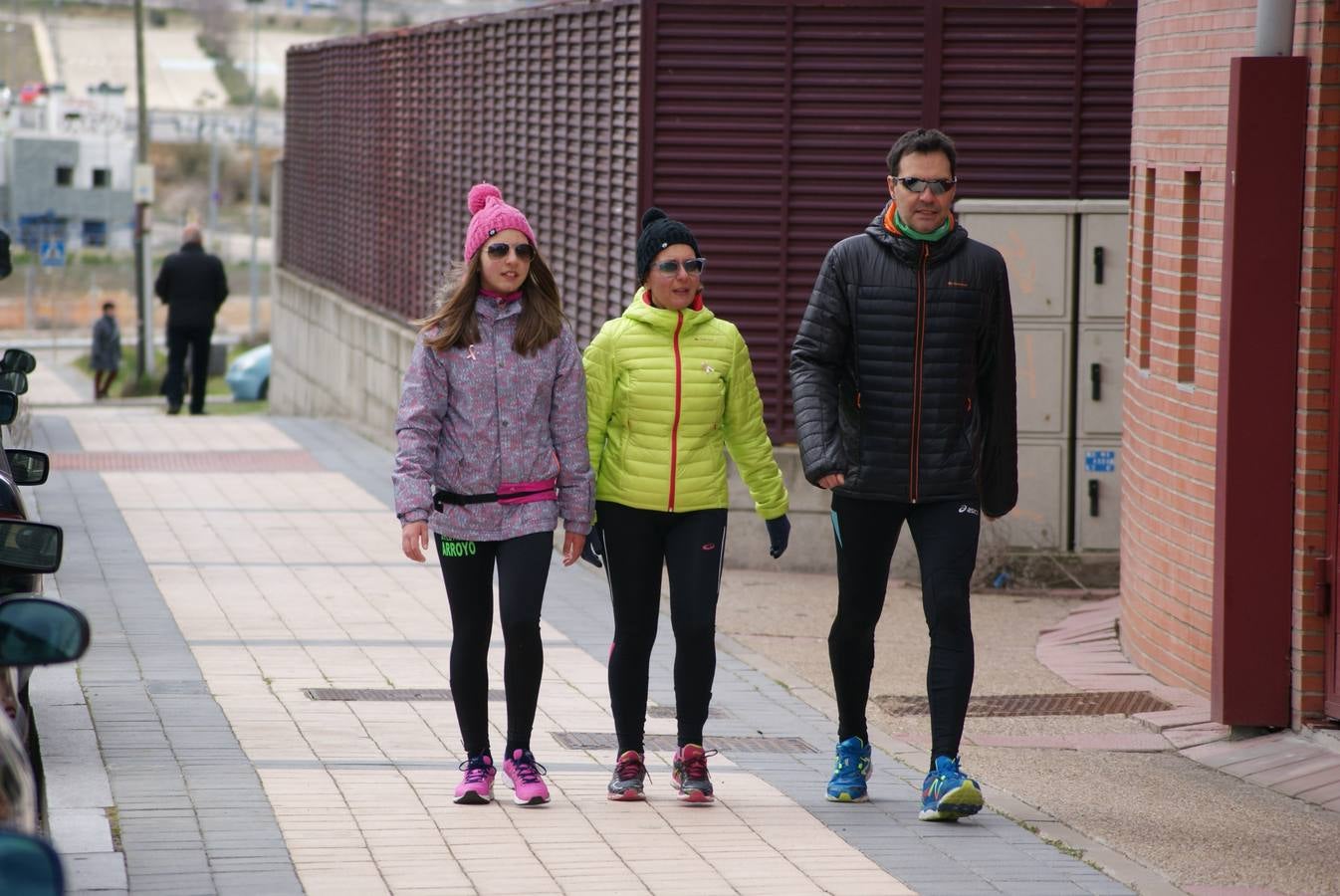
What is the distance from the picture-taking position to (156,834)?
19.7 feet

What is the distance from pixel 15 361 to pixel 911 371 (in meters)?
3.84

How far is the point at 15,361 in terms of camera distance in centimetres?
846

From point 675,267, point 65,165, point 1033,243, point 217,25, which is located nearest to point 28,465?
point 675,267

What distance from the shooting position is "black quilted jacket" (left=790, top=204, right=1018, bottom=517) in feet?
21.0

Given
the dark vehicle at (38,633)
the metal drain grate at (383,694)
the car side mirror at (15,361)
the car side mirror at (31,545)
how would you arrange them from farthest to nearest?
1. the car side mirror at (15,361)
2. the metal drain grate at (383,694)
3. the car side mirror at (31,545)
4. the dark vehicle at (38,633)

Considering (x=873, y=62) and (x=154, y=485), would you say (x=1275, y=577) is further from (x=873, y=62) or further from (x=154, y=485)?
(x=154, y=485)

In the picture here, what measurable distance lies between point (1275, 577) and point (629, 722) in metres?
2.57

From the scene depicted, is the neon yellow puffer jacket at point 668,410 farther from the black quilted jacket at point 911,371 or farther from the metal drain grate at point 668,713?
the metal drain grate at point 668,713

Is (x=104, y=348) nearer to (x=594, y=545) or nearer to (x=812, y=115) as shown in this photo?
(x=812, y=115)

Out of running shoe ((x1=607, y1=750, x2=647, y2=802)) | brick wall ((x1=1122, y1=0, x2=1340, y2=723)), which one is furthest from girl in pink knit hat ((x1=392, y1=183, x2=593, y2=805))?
brick wall ((x1=1122, y1=0, x2=1340, y2=723))

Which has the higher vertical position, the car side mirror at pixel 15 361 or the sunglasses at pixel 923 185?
the sunglasses at pixel 923 185

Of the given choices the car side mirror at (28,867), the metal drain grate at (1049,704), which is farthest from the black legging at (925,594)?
the car side mirror at (28,867)

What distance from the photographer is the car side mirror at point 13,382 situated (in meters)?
8.16

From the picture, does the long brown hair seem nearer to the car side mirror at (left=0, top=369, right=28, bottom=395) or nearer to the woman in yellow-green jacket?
the woman in yellow-green jacket
